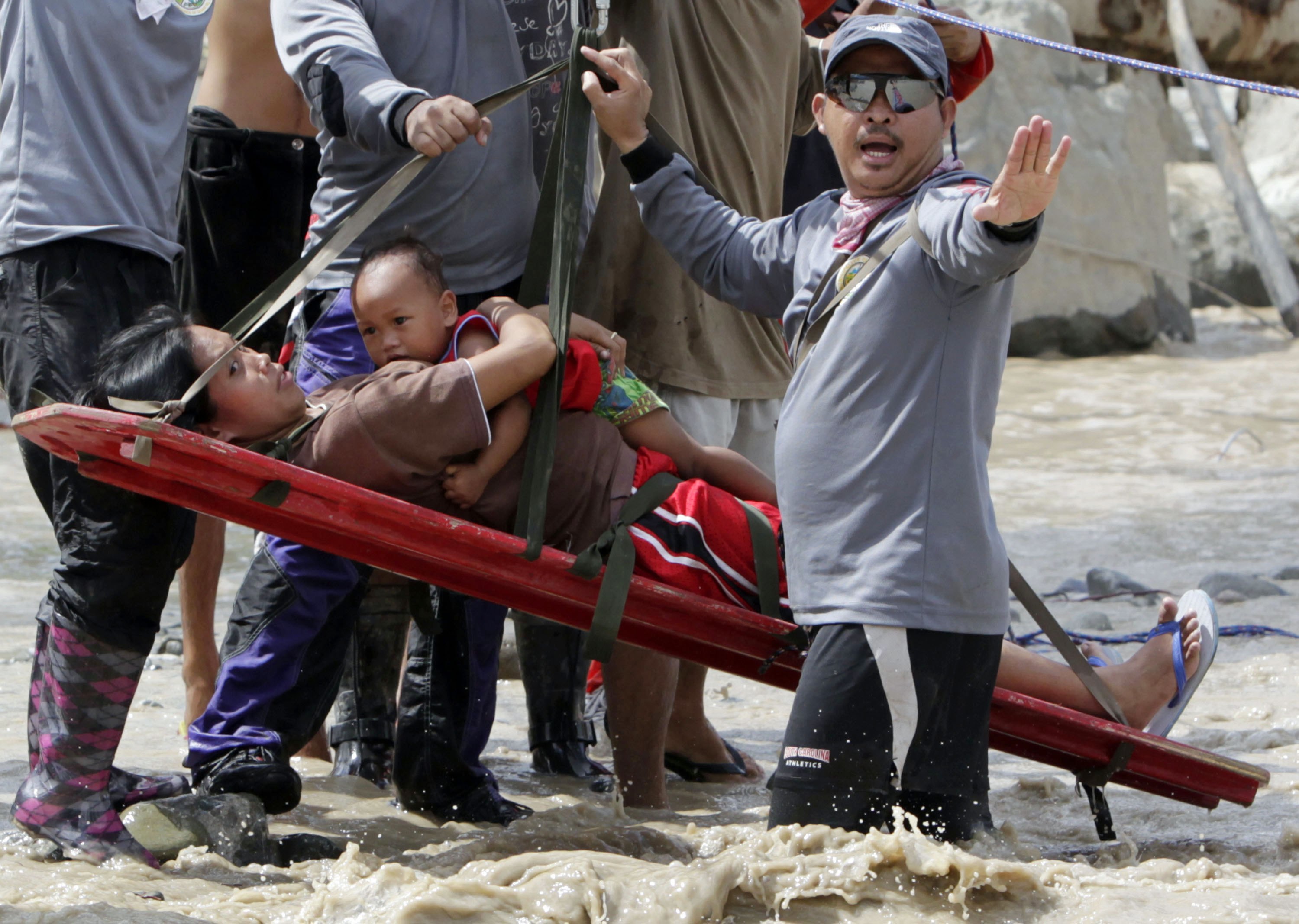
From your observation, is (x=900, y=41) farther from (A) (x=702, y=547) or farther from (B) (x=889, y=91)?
(A) (x=702, y=547)

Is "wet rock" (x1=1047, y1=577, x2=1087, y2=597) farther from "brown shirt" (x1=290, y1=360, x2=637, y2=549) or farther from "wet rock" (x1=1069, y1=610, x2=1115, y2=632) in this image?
"brown shirt" (x1=290, y1=360, x2=637, y2=549)

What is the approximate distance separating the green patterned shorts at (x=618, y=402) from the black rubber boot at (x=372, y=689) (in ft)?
2.97

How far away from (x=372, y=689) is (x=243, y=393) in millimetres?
1098

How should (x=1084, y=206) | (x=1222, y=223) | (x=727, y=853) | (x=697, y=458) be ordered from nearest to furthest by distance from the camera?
(x=727, y=853) < (x=697, y=458) < (x=1084, y=206) < (x=1222, y=223)

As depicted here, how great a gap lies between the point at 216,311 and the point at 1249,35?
14.9m

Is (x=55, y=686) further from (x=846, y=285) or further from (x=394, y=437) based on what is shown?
(x=846, y=285)

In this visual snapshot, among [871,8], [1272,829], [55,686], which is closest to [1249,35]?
[871,8]

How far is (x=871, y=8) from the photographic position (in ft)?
12.9

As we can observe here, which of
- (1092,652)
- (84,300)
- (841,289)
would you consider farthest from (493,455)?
(1092,652)

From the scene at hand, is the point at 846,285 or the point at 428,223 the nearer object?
the point at 846,285

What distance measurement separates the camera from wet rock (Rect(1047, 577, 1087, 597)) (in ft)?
20.6

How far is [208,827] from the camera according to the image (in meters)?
2.76

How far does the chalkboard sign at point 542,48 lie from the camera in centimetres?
332

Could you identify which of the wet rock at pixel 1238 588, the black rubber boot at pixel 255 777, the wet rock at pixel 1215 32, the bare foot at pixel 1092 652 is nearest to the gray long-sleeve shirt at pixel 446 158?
the black rubber boot at pixel 255 777
